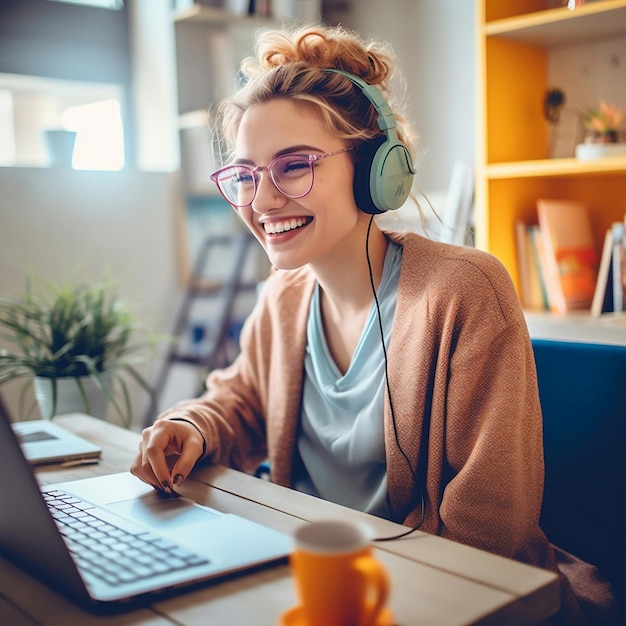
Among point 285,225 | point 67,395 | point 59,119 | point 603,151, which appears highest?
point 59,119

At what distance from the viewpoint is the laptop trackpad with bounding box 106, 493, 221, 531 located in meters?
0.87

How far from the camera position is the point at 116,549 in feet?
2.57

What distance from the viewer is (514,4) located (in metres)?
2.25

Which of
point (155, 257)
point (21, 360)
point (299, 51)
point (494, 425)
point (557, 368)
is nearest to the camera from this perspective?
point (494, 425)

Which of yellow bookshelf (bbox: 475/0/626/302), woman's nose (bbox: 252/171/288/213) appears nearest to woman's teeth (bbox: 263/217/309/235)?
woman's nose (bbox: 252/171/288/213)

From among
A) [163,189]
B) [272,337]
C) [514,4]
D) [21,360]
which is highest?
[514,4]

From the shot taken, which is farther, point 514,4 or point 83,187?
point 83,187

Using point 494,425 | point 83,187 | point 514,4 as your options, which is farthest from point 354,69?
point 83,187

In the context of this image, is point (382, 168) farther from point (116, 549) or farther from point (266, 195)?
point (116, 549)

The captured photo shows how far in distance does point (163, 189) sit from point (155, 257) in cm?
28

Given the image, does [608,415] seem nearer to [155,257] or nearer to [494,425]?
[494,425]

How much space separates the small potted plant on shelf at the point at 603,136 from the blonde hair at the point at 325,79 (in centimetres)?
90

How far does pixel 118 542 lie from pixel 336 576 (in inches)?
13.2

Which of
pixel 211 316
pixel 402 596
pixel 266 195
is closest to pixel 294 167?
pixel 266 195
